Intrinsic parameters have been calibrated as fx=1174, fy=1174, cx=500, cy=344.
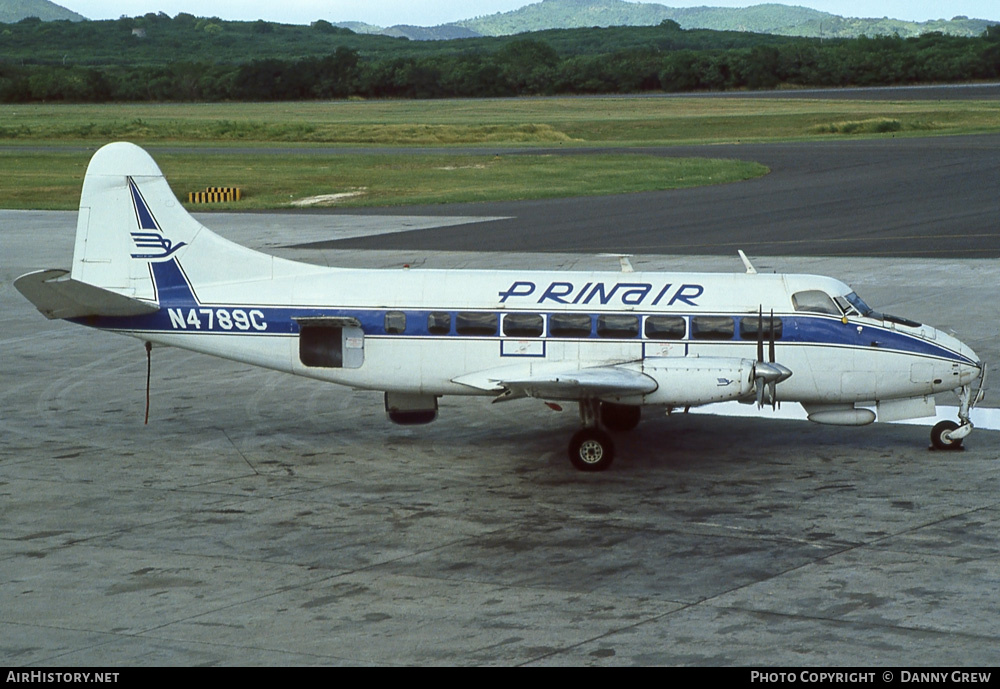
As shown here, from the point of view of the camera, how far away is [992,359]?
1184 inches

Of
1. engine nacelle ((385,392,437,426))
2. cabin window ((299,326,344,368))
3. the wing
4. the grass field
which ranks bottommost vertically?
engine nacelle ((385,392,437,426))

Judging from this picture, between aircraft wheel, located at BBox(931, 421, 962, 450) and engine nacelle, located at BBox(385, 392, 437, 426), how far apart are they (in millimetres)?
9856

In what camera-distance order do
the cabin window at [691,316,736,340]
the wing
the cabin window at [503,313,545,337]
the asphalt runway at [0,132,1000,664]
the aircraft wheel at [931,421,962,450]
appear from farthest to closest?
the aircraft wheel at [931,421,962,450], the cabin window at [503,313,545,337], the cabin window at [691,316,736,340], the wing, the asphalt runway at [0,132,1000,664]

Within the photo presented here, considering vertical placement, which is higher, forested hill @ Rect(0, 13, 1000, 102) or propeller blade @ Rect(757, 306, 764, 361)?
forested hill @ Rect(0, 13, 1000, 102)

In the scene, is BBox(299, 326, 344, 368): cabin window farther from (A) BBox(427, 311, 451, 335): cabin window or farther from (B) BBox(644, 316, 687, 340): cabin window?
(B) BBox(644, 316, 687, 340): cabin window

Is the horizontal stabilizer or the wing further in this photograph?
the horizontal stabilizer

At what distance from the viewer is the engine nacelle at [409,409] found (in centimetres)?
2352

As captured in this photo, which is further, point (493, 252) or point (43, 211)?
point (43, 211)

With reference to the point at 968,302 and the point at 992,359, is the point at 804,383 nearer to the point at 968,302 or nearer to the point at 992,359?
the point at 992,359

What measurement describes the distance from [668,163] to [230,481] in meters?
65.3

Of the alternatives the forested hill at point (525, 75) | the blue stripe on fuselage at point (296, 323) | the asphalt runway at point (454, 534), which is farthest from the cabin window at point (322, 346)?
the forested hill at point (525, 75)

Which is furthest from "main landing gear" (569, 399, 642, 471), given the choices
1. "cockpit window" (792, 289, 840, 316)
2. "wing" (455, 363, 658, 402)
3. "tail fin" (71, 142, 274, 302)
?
"tail fin" (71, 142, 274, 302)

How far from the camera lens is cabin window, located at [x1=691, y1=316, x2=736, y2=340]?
72.6ft
